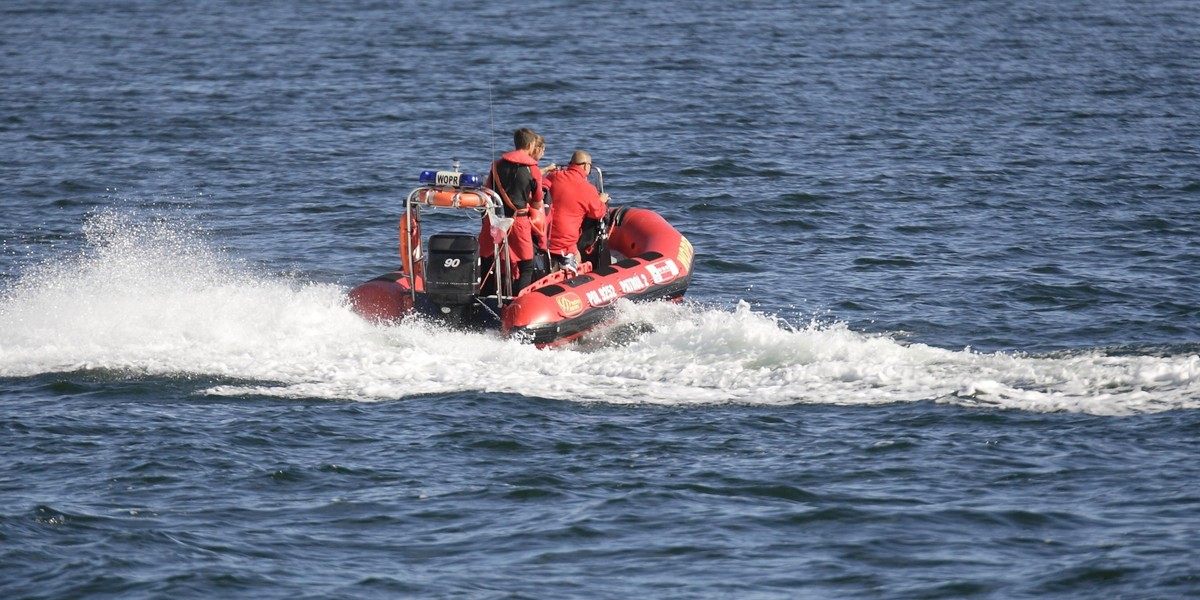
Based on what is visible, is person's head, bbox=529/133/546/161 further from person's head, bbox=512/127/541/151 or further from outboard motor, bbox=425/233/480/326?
outboard motor, bbox=425/233/480/326

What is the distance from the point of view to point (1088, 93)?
→ 72.8ft

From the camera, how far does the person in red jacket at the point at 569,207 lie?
11.4m

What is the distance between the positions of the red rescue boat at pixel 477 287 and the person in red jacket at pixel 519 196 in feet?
0.32

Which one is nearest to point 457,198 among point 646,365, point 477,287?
point 477,287

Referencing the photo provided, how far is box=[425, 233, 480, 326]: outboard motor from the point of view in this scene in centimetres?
1068

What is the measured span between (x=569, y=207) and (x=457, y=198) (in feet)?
3.58

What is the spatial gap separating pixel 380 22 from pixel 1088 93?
526 inches

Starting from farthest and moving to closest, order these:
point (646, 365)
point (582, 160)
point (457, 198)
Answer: point (582, 160) → point (457, 198) → point (646, 365)

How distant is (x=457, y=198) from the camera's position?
34.8 ft

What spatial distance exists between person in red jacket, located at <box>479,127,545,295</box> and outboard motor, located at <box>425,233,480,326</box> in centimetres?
25

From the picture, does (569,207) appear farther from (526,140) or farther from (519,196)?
(526,140)

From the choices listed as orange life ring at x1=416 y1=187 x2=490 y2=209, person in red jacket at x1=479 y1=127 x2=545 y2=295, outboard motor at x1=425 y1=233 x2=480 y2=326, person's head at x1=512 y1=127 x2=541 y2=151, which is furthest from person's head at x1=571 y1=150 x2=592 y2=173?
outboard motor at x1=425 y1=233 x2=480 y2=326

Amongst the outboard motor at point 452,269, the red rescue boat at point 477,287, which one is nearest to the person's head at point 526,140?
the red rescue boat at point 477,287

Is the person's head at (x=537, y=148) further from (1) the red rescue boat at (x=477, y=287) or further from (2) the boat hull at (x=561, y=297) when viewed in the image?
(2) the boat hull at (x=561, y=297)
